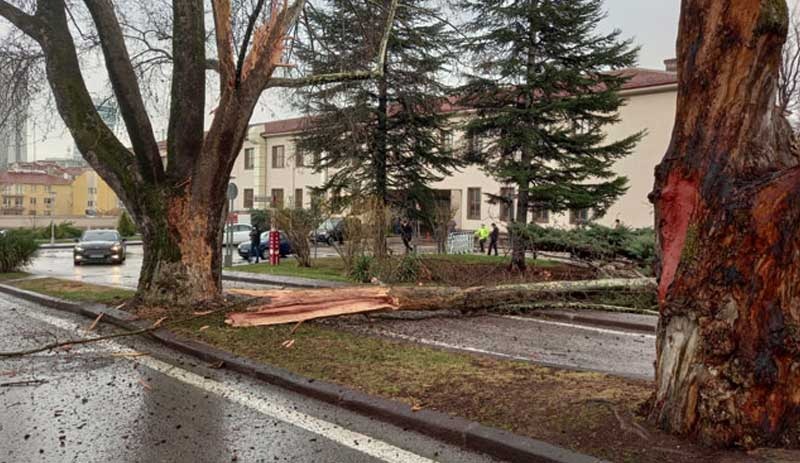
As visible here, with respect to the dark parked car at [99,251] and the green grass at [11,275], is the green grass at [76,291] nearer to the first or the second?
the green grass at [11,275]

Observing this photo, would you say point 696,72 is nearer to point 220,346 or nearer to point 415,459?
point 415,459

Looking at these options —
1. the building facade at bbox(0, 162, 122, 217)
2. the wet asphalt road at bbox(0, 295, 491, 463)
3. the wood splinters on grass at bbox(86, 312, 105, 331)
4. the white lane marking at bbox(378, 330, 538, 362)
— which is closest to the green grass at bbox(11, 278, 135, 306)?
the wood splinters on grass at bbox(86, 312, 105, 331)

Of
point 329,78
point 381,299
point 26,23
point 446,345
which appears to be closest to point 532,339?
point 446,345

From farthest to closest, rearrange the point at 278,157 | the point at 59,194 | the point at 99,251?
1. the point at 59,194
2. the point at 278,157
3. the point at 99,251

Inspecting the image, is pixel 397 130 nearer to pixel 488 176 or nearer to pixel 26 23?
pixel 488 176

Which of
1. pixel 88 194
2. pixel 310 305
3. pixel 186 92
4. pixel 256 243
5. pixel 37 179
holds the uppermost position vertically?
pixel 37 179

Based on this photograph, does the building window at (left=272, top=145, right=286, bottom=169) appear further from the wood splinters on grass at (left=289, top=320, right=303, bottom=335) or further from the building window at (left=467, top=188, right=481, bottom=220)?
the wood splinters on grass at (left=289, top=320, right=303, bottom=335)

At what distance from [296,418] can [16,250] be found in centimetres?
1700

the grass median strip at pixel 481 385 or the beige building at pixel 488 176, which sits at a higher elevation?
the beige building at pixel 488 176

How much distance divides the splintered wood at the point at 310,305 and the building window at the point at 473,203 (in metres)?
27.7

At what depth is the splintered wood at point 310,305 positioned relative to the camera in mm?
8500

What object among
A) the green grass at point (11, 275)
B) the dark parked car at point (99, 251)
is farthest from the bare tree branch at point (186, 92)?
the dark parked car at point (99, 251)

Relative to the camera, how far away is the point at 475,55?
17.2 metres

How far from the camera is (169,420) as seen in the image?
4.79 meters
